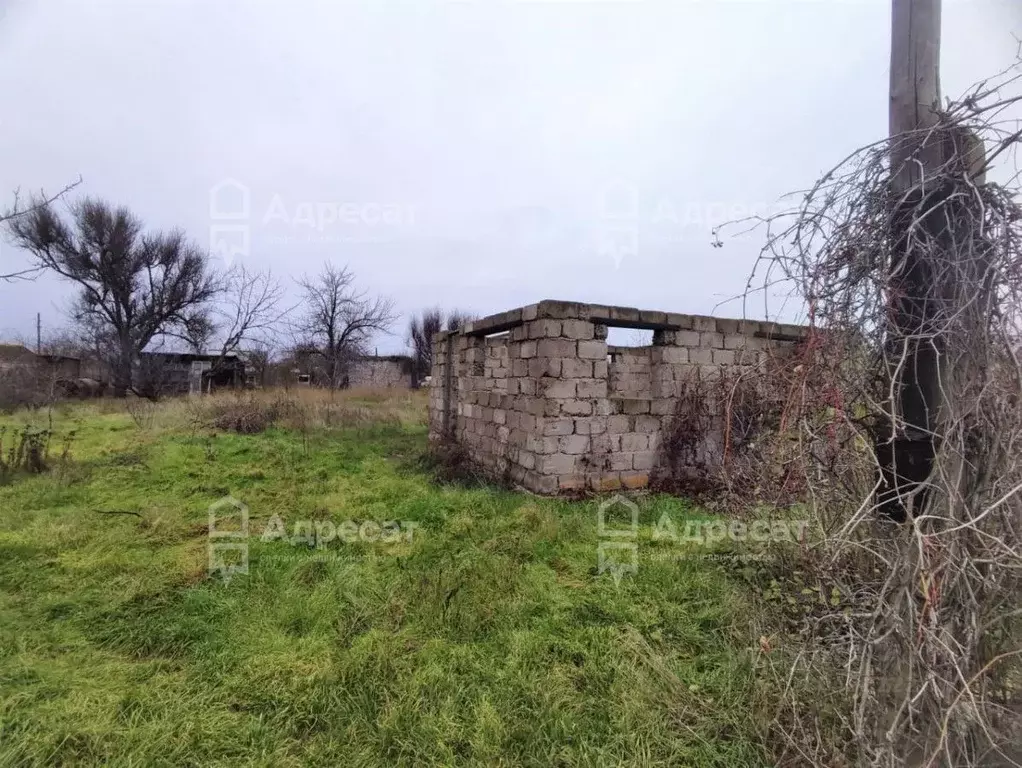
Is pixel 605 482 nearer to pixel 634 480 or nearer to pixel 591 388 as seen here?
pixel 634 480

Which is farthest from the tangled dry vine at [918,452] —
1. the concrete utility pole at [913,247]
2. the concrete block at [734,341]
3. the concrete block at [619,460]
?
the concrete block at [734,341]

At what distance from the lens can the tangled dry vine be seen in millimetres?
1330

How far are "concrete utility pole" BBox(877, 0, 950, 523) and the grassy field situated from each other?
127 cm

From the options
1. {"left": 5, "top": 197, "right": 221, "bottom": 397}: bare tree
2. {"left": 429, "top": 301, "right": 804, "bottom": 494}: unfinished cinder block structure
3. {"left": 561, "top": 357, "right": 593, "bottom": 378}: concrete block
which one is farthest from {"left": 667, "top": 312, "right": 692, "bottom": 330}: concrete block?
{"left": 5, "top": 197, "right": 221, "bottom": 397}: bare tree

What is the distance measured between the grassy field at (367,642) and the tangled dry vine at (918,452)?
640 mm

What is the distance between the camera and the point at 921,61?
1699 mm

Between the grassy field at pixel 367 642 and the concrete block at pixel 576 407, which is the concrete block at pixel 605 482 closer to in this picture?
the grassy field at pixel 367 642

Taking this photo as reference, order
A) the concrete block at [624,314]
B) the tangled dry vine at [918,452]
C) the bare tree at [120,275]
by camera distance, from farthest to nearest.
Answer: the bare tree at [120,275] < the concrete block at [624,314] < the tangled dry vine at [918,452]

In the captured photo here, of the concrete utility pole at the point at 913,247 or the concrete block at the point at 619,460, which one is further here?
the concrete block at the point at 619,460

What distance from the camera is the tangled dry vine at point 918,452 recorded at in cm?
133

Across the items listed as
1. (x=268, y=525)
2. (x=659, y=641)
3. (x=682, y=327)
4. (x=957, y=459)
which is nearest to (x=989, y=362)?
(x=957, y=459)

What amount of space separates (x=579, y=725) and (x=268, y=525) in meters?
3.63

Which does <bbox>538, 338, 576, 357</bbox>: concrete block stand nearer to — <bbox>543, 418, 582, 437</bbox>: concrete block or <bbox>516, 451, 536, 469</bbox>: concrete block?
<bbox>543, 418, 582, 437</bbox>: concrete block

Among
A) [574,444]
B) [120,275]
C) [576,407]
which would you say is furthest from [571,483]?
[120,275]
